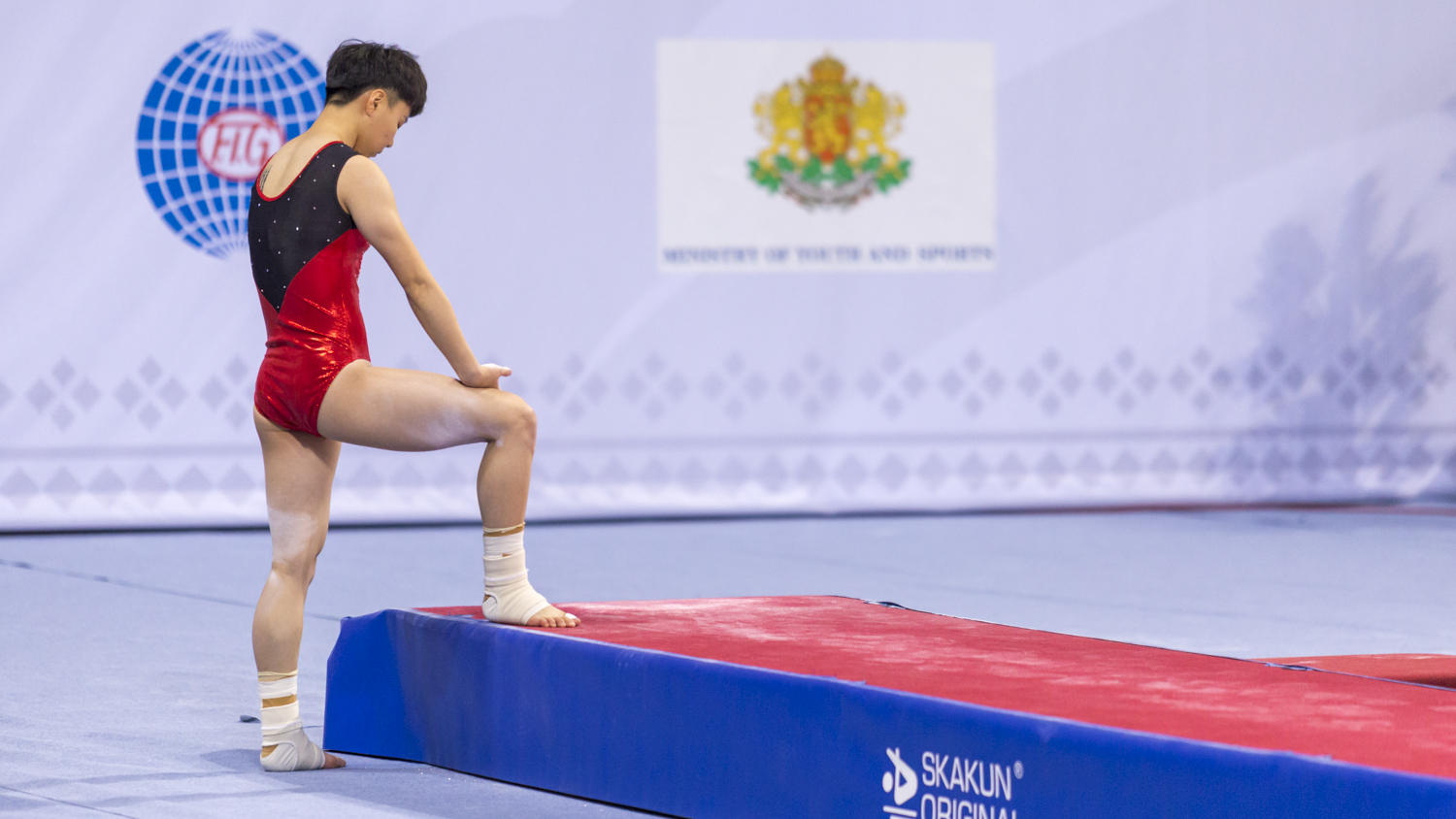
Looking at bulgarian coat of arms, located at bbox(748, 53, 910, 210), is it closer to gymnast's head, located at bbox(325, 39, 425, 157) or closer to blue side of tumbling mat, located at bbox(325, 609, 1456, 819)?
gymnast's head, located at bbox(325, 39, 425, 157)

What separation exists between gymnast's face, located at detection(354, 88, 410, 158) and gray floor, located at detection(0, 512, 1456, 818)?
1.13m

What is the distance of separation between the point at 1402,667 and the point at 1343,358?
514 centimetres

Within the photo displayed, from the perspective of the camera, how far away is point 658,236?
7.27m

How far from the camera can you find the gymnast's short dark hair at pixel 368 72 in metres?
3.12

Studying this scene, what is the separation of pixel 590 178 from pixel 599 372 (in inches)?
31.5

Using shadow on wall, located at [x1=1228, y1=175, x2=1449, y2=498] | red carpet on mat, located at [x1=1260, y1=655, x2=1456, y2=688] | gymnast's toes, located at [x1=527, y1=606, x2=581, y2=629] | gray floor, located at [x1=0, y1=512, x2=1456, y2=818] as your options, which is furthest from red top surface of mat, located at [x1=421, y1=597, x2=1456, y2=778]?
shadow on wall, located at [x1=1228, y1=175, x2=1449, y2=498]

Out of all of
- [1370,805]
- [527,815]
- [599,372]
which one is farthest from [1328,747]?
[599,372]

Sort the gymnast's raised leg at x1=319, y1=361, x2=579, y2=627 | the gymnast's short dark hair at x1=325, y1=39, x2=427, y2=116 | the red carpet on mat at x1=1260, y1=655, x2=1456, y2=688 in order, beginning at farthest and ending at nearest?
the gymnast's short dark hair at x1=325, y1=39, x2=427, y2=116, the gymnast's raised leg at x1=319, y1=361, x2=579, y2=627, the red carpet on mat at x1=1260, y1=655, x2=1456, y2=688

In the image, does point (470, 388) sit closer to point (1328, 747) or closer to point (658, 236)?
point (1328, 747)

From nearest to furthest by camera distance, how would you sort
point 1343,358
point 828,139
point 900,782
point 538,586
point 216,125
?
point 900,782, point 538,586, point 216,125, point 828,139, point 1343,358

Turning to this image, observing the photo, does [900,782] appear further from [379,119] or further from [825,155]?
[825,155]

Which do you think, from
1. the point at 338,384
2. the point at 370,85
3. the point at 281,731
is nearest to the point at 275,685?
the point at 281,731

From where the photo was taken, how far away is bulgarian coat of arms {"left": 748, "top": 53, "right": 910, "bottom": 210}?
7.33m

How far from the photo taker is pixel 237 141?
6895 millimetres
